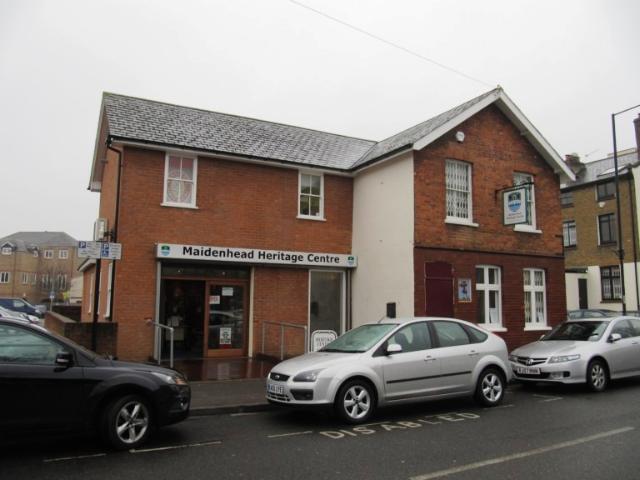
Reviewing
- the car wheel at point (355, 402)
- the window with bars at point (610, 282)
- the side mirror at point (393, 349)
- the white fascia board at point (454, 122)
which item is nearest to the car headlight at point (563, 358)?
the side mirror at point (393, 349)

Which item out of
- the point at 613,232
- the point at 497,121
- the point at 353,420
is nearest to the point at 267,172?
the point at 497,121

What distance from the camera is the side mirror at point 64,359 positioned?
19.8 ft

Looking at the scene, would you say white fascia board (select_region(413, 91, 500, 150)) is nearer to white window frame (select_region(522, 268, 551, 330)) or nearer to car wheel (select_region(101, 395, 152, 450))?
white window frame (select_region(522, 268, 551, 330))

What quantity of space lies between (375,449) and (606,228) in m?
32.6

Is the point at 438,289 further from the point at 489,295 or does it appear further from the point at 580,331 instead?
the point at 580,331

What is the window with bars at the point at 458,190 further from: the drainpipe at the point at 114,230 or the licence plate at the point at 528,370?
the drainpipe at the point at 114,230

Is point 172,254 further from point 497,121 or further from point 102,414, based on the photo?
point 497,121

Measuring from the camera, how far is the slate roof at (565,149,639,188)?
1339 inches

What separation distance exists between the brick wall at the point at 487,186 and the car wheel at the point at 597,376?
5.43m

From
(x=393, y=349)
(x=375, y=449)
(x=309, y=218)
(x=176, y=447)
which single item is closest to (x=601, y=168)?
(x=309, y=218)

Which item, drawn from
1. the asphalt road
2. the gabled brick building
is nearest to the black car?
the asphalt road

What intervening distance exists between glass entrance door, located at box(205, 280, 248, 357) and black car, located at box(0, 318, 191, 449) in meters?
8.09

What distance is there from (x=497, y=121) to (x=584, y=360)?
902 centimetres

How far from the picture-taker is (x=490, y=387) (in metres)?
9.12
